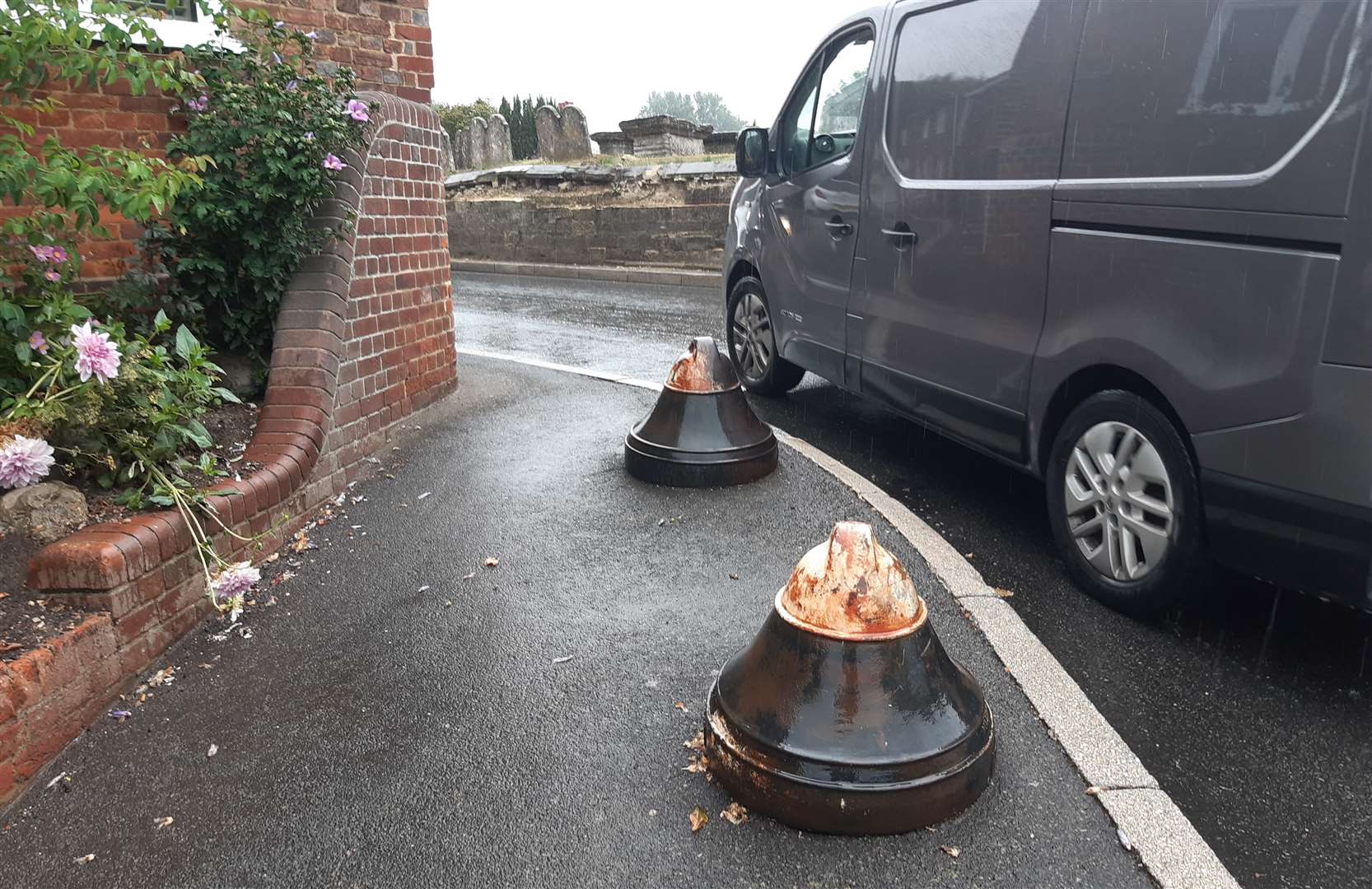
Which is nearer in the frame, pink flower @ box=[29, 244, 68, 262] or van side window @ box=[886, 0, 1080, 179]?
van side window @ box=[886, 0, 1080, 179]

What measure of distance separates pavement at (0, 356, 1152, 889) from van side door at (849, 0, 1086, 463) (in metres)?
0.76

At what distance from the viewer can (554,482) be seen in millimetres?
5078

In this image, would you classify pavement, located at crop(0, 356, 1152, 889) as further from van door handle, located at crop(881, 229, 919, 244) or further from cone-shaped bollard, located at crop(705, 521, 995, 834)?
van door handle, located at crop(881, 229, 919, 244)

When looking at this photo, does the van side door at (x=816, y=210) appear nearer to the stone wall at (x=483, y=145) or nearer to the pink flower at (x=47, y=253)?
the pink flower at (x=47, y=253)

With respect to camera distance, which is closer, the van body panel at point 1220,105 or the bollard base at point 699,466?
the van body panel at point 1220,105

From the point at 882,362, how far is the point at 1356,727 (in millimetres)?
2667

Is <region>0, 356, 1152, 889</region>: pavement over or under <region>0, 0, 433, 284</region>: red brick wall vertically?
under

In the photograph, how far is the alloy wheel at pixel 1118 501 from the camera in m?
3.38

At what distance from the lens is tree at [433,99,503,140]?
99.3 ft

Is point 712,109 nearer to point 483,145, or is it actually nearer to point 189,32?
point 483,145

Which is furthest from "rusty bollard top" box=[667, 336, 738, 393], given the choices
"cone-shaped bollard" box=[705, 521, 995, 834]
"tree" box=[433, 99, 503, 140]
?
"tree" box=[433, 99, 503, 140]

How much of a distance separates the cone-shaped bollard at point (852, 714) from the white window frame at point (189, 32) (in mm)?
4363

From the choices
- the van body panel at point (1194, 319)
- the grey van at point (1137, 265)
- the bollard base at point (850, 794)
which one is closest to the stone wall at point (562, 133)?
the grey van at point (1137, 265)

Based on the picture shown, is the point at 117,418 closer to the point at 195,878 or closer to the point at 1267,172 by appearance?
the point at 195,878
